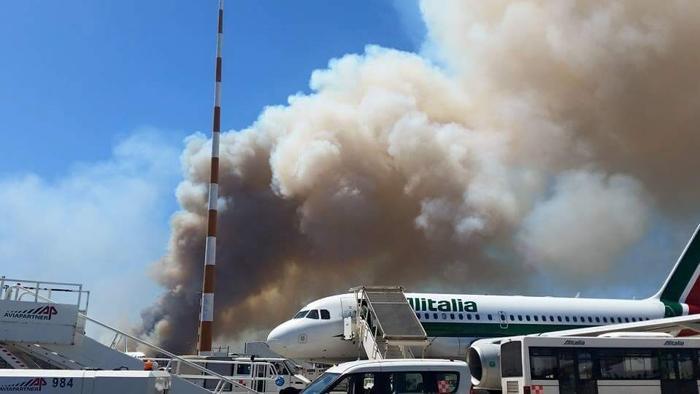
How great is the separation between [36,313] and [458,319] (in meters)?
15.9

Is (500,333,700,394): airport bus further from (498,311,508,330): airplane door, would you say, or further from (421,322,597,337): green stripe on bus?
(498,311,508,330): airplane door

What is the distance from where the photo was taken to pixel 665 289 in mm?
35500

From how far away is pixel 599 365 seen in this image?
15.9 metres

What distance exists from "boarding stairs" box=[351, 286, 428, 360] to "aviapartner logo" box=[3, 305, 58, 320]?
975 cm

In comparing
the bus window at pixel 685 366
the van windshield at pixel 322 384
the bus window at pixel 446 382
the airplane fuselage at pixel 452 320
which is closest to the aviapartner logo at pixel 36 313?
the van windshield at pixel 322 384

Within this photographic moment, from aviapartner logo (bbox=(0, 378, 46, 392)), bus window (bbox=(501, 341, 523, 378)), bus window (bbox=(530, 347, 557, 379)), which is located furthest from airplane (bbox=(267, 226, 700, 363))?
aviapartner logo (bbox=(0, 378, 46, 392))

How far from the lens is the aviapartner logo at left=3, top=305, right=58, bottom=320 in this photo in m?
14.7

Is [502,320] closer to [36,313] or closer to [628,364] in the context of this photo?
[628,364]

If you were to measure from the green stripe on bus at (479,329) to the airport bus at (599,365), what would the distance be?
26.4 ft

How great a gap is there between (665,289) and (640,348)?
21804 mm

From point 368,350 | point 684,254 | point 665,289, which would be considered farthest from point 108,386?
point 684,254

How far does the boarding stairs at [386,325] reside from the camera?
20.4m

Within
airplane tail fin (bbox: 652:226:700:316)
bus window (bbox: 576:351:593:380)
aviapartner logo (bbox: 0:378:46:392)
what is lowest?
aviapartner logo (bbox: 0:378:46:392)

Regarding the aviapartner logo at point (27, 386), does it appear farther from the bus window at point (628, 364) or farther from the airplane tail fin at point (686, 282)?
the airplane tail fin at point (686, 282)
